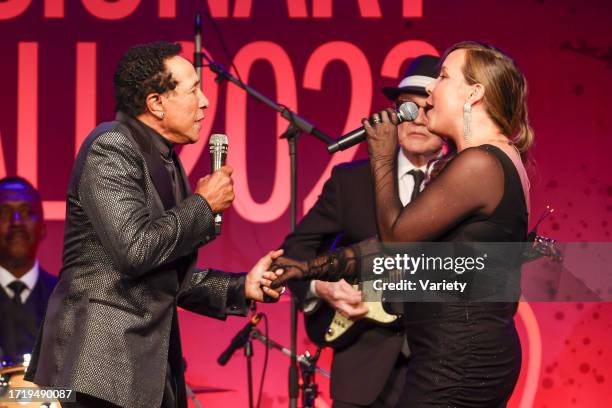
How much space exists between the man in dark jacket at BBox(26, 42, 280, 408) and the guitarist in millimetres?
1034

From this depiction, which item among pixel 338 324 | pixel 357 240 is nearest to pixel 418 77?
pixel 357 240

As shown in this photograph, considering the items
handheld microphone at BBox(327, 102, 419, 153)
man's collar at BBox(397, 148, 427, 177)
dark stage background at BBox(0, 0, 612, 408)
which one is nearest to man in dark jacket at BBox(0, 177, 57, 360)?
dark stage background at BBox(0, 0, 612, 408)

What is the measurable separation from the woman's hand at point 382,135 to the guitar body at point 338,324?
111 cm

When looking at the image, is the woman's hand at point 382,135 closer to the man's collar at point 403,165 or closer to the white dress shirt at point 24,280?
the man's collar at point 403,165

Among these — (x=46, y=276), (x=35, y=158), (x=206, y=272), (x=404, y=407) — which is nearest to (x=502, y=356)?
(x=404, y=407)

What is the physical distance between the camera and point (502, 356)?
244 cm

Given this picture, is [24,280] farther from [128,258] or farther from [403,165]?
[128,258]

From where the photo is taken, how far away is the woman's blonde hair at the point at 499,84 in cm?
252

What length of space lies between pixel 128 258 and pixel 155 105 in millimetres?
539

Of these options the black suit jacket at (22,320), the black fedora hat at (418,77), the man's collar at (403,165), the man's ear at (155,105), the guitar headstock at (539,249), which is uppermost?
the black fedora hat at (418,77)

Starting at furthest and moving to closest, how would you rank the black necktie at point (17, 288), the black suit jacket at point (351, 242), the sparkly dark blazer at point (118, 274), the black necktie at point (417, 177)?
the black necktie at point (17, 288), the black necktie at point (417, 177), the black suit jacket at point (351, 242), the sparkly dark blazer at point (118, 274)

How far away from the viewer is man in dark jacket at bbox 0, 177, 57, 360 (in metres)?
4.40

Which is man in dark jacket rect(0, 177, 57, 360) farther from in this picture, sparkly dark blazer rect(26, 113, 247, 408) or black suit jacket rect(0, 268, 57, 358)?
sparkly dark blazer rect(26, 113, 247, 408)

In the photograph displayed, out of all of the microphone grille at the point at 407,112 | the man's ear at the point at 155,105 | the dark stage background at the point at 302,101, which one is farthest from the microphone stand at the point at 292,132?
the man's ear at the point at 155,105
